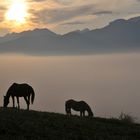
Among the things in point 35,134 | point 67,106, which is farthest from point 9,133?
point 67,106

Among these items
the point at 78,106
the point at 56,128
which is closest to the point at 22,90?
the point at 78,106

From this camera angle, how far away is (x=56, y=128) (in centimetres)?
2597

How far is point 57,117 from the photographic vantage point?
2912cm

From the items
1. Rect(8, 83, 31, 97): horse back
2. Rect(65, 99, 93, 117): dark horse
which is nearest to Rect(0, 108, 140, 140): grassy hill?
Rect(8, 83, 31, 97): horse back

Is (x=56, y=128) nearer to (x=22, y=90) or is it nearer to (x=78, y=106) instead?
(x=22, y=90)

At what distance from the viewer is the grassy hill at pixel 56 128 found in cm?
2420

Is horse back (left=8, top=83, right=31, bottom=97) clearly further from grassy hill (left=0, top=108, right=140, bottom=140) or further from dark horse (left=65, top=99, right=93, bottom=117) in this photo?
dark horse (left=65, top=99, right=93, bottom=117)

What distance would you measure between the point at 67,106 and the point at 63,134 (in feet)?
71.0

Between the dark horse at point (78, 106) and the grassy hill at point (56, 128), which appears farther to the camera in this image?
the dark horse at point (78, 106)

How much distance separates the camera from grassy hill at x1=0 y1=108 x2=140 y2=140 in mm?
24203

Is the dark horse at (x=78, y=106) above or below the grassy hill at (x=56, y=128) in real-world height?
above

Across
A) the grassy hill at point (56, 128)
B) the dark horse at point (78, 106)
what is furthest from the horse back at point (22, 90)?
the dark horse at point (78, 106)

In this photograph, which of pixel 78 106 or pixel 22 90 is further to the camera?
pixel 78 106

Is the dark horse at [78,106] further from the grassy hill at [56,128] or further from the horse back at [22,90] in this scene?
the grassy hill at [56,128]
